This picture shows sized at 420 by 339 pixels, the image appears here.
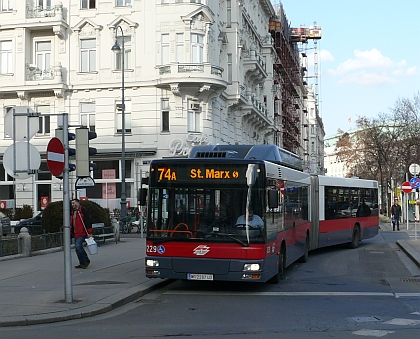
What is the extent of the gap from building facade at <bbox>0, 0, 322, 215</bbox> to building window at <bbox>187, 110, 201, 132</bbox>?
0.20ft

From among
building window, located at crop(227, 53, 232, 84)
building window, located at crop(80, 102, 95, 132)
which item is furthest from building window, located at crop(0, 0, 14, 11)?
building window, located at crop(227, 53, 232, 84)

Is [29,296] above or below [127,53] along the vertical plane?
below

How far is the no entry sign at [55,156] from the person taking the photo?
10.8 meters

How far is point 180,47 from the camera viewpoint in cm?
3953

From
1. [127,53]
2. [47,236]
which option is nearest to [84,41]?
[127,53]

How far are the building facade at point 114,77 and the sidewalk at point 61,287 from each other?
19511mm

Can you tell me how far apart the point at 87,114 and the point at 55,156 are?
31093 mm

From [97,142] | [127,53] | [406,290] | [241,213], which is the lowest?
[406,290]

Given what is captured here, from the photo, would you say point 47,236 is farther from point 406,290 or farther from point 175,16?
point 175,16

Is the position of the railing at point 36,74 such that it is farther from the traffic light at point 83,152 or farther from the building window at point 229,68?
the traffic light at point 83,152

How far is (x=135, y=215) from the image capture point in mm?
38812

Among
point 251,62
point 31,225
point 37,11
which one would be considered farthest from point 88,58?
point 31,225

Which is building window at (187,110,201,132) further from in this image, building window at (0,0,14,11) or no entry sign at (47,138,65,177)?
no entry sign at (47,138,65,177)

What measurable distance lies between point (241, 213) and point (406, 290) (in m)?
4.08
